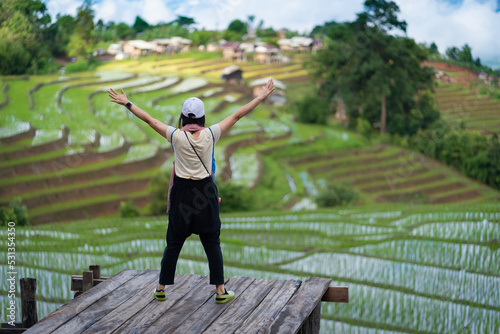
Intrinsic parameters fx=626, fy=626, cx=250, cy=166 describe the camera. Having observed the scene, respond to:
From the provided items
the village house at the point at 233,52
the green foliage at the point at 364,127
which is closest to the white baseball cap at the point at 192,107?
the green foliage at the point at 364,127

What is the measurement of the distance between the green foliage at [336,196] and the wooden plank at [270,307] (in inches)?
308

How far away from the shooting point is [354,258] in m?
5.58

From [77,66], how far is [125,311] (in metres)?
10.7

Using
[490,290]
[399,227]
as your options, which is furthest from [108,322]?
[399,227]

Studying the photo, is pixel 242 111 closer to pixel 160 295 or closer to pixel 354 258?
pixel 160 295

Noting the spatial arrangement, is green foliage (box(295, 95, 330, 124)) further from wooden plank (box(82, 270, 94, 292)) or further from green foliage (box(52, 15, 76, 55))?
wooden plank (box(82, 270, 94, 292))

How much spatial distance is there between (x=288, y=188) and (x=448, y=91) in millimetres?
3451

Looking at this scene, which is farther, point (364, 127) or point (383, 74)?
point (364, 127)

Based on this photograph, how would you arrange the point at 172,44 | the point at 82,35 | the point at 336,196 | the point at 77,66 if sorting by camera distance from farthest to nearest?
the point at 172,44 → the point at 77,66 → the point at 82,35 → the point at 336,196

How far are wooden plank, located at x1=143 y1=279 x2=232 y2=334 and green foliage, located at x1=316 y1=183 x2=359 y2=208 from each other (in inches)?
310

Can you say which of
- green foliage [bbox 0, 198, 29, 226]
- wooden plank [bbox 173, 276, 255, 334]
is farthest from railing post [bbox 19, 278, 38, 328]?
green foliage [bbox 0, 198, 29, 226]

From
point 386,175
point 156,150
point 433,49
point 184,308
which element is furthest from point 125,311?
point 433,49

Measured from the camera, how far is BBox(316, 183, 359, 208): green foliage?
1070 cm

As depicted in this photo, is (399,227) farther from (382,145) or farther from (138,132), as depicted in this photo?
(138,132)
